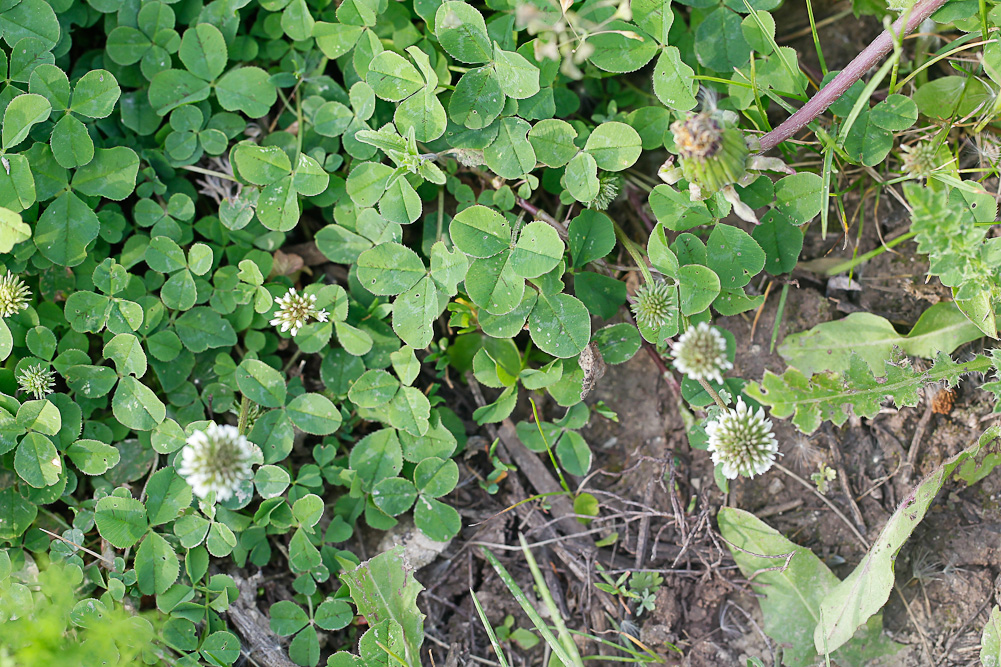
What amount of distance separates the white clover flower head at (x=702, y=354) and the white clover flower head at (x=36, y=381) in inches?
102

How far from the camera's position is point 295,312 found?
304 cm

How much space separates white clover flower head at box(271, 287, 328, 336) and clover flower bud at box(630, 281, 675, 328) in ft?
4.38

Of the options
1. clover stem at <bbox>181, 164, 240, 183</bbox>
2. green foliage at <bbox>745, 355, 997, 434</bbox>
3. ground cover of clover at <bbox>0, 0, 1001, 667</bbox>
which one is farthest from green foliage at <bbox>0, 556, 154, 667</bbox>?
green foliage at <bbox>745, 355, 997, 434</bbox>

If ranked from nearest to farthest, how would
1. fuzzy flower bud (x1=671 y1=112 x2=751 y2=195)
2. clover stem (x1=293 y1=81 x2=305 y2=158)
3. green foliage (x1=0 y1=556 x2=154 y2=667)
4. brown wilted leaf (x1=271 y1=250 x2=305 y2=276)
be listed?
fuzzy flower bud (x1=671 y1=112 x2=751 y2=195) < green foliage (x1=0 y1=556 x2=154 y2=667) < clover stem (x1=293 y1=81 x2=305 y2=158) < brown wilted leaf (x1=271 y1=250 x2=305 y2=276)

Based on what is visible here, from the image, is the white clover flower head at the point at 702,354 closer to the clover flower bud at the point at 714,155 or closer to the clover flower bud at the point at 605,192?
the clover flower bud at the point at 714,155

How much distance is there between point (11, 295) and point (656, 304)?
262 centimetres

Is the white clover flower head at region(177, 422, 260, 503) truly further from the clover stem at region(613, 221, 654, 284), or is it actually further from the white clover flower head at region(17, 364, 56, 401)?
the clover stem at region(613, 221, 654, 284)

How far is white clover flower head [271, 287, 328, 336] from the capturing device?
302 centimetres

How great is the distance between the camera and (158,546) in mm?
2963

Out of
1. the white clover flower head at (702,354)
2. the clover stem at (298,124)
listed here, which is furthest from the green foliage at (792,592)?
the clover stem at (298,124)

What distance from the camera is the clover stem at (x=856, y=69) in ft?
8.34

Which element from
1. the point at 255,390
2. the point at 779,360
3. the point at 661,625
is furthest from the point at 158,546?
the point at 779,360

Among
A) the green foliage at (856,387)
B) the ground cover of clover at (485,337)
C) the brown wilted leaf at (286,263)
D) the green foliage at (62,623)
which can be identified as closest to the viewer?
the green foliage at (62,623)

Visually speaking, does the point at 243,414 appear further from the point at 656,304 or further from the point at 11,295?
the point at 656,304
